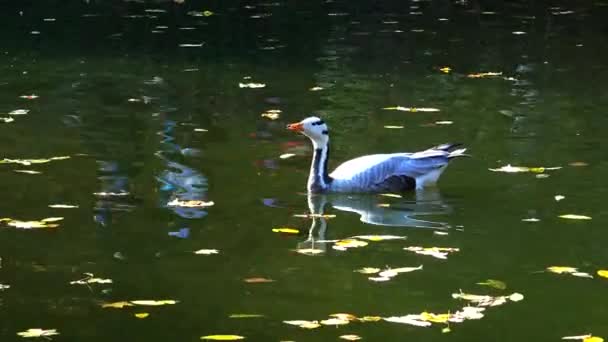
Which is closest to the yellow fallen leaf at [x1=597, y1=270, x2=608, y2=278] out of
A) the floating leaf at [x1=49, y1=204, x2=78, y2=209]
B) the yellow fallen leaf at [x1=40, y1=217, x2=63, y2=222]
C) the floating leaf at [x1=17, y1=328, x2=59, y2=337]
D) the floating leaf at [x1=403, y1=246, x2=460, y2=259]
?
the floating leaf at [x1=403, y1=246, x2=460, y2=259]

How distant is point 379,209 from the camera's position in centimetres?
897

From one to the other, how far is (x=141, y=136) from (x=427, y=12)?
11.3 m

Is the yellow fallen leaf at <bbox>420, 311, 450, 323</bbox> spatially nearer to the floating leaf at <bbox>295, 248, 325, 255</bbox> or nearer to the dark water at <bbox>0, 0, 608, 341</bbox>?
the dark water at <bbox>0, 0, 608, 341</bbox>

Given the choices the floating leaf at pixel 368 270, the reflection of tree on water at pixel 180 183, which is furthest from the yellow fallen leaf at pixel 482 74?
the floating leaf at pixel 368 270

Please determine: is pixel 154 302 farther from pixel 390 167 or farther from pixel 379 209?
pixel 390 167

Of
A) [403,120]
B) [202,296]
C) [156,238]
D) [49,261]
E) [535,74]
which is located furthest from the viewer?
[535,74]

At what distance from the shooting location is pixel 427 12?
2161 cm

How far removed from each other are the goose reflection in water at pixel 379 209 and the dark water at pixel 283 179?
3cm

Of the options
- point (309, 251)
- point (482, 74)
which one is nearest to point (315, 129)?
point (309, 251)

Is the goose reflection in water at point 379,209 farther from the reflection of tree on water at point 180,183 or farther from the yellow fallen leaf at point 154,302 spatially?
the yellow fallen leaf at point 154,302

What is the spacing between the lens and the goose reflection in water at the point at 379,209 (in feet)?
27.0

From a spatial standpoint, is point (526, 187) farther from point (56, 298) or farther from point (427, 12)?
point (427, 12)

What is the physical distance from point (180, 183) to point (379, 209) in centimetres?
157

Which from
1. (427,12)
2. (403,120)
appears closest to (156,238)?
(403,120)
